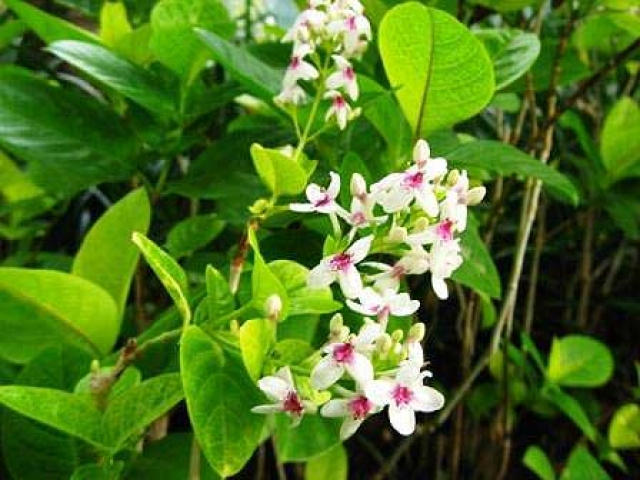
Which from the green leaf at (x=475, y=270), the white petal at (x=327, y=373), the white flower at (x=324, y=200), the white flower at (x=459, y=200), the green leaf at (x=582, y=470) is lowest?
the green leaf at (x=582, y=470)

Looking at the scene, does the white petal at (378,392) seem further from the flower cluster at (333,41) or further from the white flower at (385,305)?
the flower cluster at (333,41)

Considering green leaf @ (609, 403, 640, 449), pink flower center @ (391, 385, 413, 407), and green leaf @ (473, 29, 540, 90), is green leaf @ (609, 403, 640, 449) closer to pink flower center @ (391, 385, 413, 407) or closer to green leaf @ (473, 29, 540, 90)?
green leaf @ (473, 29, 540, 90)

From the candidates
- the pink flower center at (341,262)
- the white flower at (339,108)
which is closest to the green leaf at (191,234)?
the white flower at (339,108)

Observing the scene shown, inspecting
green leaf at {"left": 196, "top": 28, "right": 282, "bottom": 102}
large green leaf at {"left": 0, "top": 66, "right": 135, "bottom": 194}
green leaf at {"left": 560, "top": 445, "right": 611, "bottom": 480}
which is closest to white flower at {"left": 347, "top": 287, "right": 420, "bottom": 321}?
green leaf at {"left": 196, "top": 28, "right": 282, "bottom": 102}

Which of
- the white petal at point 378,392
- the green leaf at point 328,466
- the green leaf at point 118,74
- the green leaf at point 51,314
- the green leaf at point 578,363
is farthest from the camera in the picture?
the green leaf at point 578,363

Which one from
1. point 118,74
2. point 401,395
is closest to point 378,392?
point 401,395

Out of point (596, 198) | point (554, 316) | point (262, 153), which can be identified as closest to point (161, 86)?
point (262, 153)
